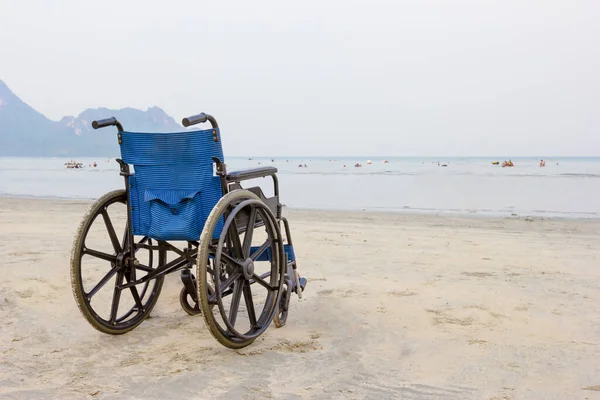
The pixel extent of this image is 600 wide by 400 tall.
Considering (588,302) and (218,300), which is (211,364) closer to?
(218,300)

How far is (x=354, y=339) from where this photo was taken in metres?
3.41

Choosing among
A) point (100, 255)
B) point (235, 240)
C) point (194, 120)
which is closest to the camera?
point (194, 120)

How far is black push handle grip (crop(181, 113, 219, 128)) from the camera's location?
2.88 meters

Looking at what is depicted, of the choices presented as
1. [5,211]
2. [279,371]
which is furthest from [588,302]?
[5,211]

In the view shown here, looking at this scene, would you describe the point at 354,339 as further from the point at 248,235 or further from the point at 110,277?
the point at 110,277

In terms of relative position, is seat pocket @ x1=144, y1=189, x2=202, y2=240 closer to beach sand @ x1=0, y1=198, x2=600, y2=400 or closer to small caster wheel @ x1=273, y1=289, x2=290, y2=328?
beach sand @ x1=0, y1=198, x2=600, y2=400

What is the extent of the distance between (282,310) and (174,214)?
1059 mm

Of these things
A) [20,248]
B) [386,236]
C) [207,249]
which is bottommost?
[386,236]

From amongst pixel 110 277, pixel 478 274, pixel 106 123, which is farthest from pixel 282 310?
pixel 478 274

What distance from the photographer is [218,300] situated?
2.75 m

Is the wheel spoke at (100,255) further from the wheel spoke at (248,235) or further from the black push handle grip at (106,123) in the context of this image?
the wheel spoke at (248,235)

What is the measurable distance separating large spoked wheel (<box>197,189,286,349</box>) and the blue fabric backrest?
0.50ft

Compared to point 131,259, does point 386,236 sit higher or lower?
lower

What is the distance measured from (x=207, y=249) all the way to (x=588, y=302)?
3286 mm
